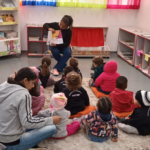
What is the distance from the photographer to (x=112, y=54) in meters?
6.13

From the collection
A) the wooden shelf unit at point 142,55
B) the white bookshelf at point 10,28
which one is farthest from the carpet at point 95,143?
the white bookshelf at point 10,28

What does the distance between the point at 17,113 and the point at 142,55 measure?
3.83m

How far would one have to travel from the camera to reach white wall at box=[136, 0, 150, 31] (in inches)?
217

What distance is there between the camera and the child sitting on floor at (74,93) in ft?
8.42

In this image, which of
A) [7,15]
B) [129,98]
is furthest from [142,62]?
[7,15]

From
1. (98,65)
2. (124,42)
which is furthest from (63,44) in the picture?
(124,42)

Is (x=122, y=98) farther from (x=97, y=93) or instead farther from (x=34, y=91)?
(x=34, y=91)

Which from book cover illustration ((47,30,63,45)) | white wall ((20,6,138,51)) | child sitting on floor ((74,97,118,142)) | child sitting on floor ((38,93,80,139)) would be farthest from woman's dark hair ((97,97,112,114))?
white wall ((20,6,138,51))

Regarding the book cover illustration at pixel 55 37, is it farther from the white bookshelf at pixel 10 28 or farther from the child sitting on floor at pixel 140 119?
the child sitting on floor at pixel 140 119

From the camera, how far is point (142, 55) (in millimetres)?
4957

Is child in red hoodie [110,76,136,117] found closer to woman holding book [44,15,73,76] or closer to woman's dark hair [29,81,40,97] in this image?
woman's dark hair [29,81,40,97]

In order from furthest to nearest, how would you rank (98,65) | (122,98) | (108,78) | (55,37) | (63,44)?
1. (63,44)
2. (55,37)
3. (98,65)
4. (108,78)
5. (122,98)

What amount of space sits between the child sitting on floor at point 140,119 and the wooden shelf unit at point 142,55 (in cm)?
221

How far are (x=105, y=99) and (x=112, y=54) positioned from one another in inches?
164
